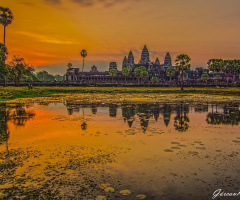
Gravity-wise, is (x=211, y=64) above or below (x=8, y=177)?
above

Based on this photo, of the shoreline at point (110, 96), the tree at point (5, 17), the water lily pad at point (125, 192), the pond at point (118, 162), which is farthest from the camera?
the tree at point (5, 17)

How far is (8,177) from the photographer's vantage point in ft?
23.8

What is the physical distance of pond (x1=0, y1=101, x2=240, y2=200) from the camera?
6509mm

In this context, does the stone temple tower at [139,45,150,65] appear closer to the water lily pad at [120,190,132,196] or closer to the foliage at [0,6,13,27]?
the foliage at [0,6,13,27]

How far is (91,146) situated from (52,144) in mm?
1911

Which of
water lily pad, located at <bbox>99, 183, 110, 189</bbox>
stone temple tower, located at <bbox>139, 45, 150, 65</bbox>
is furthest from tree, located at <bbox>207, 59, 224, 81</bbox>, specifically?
water lily pad, located at <bbox>99, 183, 110, 189</bbox>

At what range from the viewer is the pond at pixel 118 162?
651 centimetres

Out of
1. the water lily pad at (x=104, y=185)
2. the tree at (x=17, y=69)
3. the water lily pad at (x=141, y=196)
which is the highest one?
the tree at (x=17, y=69)

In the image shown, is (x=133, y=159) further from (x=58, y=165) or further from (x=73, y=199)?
(x=73, y=199)

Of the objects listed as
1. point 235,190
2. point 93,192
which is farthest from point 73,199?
point 235,190

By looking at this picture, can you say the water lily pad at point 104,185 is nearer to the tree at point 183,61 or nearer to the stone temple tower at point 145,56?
the tree at point 183,61

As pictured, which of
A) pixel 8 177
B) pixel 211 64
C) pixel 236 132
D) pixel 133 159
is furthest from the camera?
pixel 211 64

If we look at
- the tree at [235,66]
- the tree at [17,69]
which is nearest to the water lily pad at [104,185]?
the tree at [17,69]

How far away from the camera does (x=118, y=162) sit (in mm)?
8617
